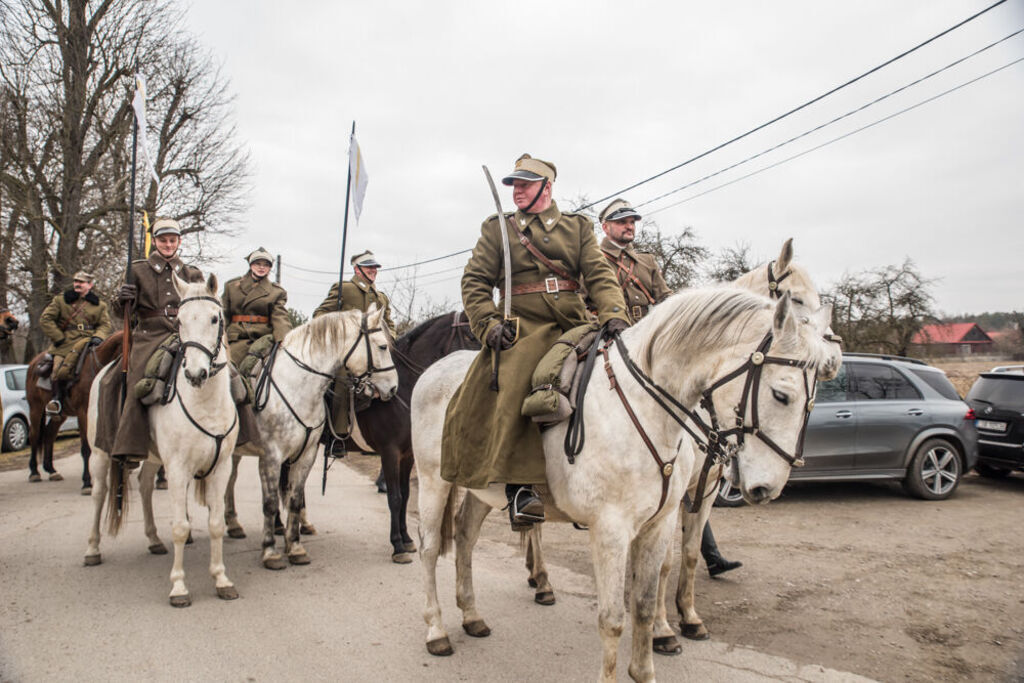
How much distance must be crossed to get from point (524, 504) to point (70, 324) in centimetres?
945

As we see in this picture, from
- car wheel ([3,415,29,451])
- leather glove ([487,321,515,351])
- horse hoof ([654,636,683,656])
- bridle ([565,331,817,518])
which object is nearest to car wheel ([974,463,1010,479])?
horse hoof ([654,636,683,656])

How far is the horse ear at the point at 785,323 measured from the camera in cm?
286

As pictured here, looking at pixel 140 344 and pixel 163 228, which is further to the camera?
pixel 163 228

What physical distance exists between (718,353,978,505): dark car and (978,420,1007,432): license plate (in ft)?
3.55

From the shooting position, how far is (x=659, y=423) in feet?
10.5

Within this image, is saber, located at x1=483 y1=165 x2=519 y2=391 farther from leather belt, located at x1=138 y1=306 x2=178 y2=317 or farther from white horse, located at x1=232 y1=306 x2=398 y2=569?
leather belt, located at x1=138 y1=306 x2=178 y2=317

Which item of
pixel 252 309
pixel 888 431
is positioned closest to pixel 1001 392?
pixel 888 431

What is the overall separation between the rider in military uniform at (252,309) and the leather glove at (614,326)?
450 cm

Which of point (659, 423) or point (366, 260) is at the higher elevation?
point (366, 260)

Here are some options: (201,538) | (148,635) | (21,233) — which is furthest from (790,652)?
(21,233)

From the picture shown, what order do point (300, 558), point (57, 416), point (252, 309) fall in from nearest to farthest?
point (300, 558), point (252, 309), point (57, 416)

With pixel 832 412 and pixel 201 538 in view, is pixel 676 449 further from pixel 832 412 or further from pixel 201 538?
pixel 832 412

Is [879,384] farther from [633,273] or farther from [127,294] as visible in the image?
[127,294]

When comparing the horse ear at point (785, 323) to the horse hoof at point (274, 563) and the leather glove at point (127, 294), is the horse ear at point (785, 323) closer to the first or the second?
the horse hoof at point (274, 563)
